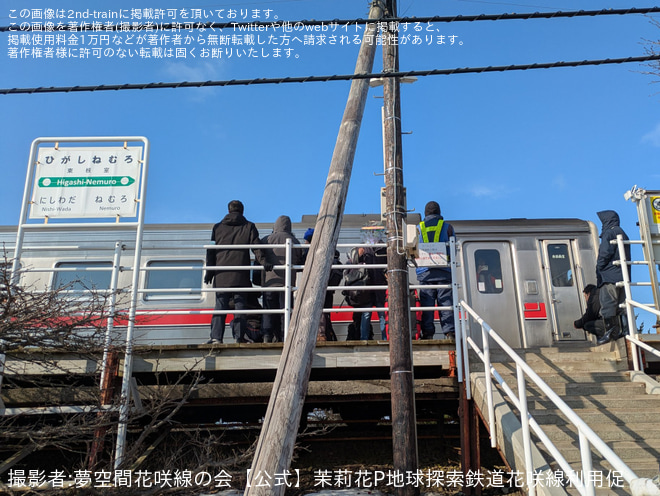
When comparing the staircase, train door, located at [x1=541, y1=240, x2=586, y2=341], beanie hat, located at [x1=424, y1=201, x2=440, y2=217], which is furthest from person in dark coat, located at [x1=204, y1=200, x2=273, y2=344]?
train door, located at [x1=541, y1=240, x2=586, y2=341]

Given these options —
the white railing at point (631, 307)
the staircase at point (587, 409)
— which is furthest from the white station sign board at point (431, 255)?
the white railing at point (631, 307)

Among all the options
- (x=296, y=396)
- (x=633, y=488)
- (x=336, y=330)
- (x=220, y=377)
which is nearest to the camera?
(x=633, y=488)

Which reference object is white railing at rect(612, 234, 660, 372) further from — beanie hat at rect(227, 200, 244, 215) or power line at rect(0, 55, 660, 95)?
beanie hat at rect(227, 200, 244, 215)

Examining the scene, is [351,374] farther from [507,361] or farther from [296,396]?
[296,396]

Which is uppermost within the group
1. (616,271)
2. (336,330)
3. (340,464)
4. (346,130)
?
(346,130)

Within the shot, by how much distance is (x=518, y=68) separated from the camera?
5105mm

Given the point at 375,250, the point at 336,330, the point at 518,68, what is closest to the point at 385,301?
the point at 375,250

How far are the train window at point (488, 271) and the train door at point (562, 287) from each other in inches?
32.4

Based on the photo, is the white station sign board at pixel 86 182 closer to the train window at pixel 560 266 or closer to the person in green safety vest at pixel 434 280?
the person in green safety vest at pixel 434 280

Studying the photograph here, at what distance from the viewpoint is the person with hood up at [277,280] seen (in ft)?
25.6

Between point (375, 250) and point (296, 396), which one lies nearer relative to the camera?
point (296, 396)

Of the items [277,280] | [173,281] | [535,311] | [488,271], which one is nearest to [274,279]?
[277,280]

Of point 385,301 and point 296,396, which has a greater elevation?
point 385,301

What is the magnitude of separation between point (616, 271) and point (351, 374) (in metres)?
4.05
